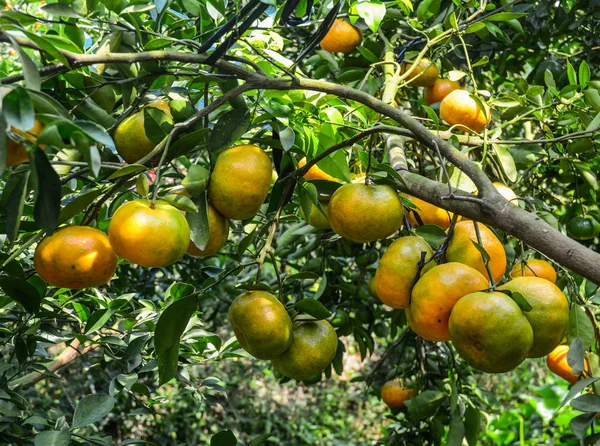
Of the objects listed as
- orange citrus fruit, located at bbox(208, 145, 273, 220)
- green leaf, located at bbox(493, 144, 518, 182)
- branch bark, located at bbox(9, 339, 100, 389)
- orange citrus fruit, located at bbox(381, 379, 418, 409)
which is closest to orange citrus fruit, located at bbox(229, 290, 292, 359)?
orange citrus fruit, located at bbox(208, 145, 273, 220)

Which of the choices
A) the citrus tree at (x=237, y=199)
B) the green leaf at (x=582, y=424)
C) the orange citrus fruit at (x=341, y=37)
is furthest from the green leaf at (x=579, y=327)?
the orange citrus fruit at (x=341, y=37)

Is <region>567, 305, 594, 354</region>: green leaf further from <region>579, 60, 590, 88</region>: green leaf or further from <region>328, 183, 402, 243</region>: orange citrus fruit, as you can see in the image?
<region>579, 60, 590, 88</region>: green leaf

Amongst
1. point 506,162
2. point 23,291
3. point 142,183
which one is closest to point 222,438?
point 23,291

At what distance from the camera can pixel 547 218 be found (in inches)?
50.2

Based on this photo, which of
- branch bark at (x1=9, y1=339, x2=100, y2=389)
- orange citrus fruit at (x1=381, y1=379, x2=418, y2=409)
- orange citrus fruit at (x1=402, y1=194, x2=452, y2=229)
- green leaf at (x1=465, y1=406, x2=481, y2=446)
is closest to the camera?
orange citrus fruit at (x1=402, y1=194, x2=452, y2=229)

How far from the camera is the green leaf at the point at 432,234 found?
3.56 feet

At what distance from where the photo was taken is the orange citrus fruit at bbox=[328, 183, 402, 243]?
0.96 metres

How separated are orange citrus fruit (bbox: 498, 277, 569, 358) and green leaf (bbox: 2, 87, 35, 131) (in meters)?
0.62

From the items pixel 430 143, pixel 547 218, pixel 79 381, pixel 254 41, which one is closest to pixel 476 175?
pixel 430 143

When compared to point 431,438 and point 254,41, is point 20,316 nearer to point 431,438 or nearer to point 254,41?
point 254,41

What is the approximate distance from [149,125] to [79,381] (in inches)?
109

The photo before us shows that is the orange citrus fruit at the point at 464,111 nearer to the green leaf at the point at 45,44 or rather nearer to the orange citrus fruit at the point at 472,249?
the orange citrus fruit at the point at 472,249

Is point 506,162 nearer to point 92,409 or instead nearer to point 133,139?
point 133,139

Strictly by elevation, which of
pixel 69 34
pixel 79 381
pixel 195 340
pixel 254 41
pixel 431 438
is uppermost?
pixel 69 34
